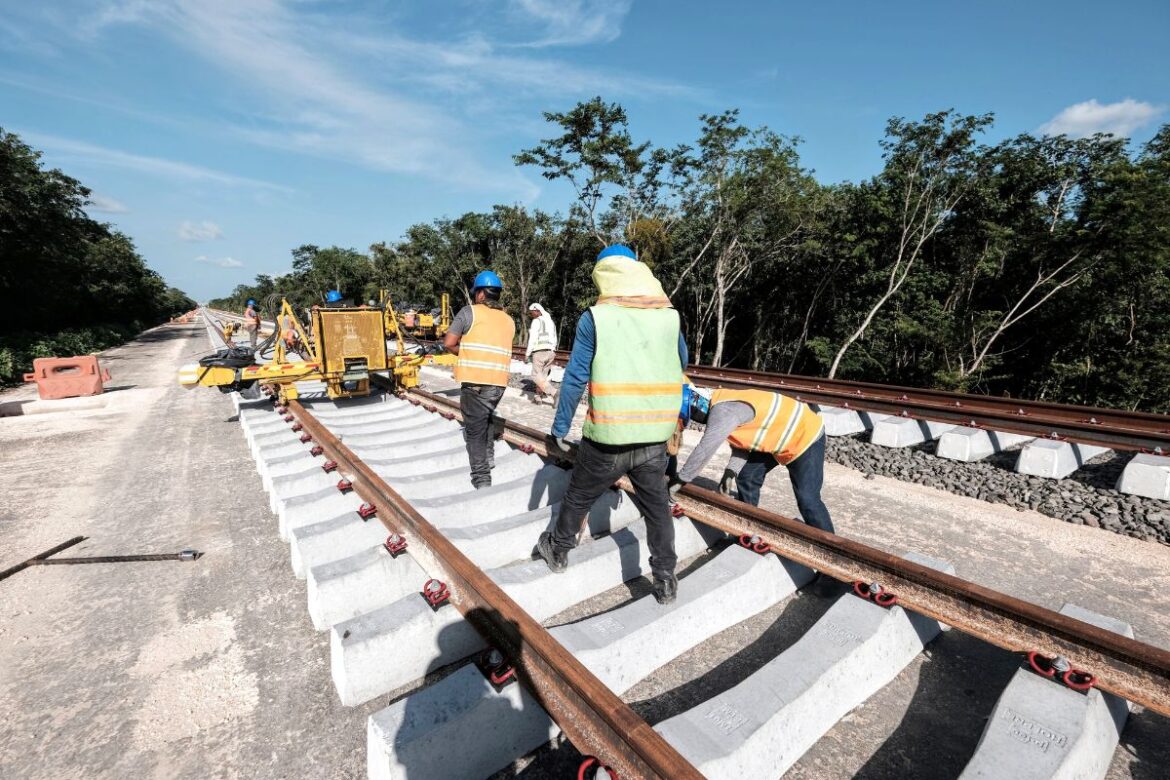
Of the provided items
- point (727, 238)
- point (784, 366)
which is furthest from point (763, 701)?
point (784, 366)

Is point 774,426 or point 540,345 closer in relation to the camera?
point 774,426

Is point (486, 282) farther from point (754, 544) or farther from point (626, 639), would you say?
point (626, 639)

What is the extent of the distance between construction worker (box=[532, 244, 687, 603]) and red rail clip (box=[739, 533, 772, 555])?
2.01ft

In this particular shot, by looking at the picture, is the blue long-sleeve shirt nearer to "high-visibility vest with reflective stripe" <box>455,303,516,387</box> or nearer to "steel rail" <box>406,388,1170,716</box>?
"steel rail" <box>406,388,1170,716</box>

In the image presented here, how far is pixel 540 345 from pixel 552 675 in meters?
6.79

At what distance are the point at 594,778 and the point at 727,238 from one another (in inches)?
827

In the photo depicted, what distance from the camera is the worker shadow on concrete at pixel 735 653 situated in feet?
6.87

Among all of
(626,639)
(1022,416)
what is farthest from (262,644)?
(1022,416)

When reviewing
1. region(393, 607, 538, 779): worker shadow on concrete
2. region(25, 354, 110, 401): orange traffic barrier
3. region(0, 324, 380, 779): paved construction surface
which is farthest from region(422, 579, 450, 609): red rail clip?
region(25, 354, 110, 401): orange traffic barrier

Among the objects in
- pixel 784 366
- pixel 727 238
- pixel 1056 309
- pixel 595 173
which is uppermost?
pixel 595 173

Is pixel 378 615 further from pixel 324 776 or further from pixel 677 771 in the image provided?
pixel 677 771

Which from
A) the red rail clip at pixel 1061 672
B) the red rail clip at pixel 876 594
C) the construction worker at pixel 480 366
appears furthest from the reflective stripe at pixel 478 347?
the red rail clip at pixel 1061 672

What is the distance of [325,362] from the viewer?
695 centimetres

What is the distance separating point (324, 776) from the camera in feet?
5.93
